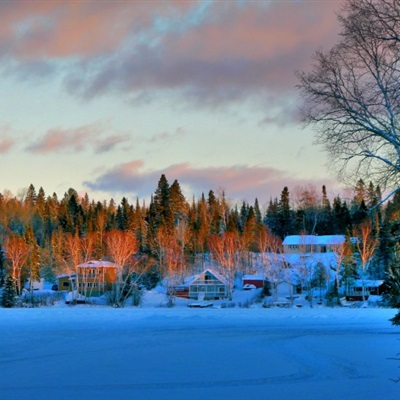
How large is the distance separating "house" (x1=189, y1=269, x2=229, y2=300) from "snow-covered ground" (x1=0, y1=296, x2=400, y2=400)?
125 feet

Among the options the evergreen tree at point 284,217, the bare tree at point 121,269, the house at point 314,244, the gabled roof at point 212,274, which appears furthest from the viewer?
the evergreen tree at point 284,217

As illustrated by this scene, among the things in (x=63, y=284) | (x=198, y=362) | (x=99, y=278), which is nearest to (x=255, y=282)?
(x=99, y=278)

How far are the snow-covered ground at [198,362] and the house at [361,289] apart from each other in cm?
3439

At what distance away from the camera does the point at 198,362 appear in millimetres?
15250

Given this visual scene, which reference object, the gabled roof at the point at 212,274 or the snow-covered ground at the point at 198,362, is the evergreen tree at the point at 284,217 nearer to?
the gabled roof at the point at 212,274

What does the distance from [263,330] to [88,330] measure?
760 cm

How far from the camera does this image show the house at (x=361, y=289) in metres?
58.9

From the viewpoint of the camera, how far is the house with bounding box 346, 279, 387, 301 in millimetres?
58881

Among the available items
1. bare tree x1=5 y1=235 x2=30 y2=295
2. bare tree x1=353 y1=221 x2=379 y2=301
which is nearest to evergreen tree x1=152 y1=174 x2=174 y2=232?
bare tree x1=5 y1=235 x2=30 y2=295

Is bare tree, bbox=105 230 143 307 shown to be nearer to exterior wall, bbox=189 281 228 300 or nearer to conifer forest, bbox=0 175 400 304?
conifer forest, bbox=0 175 400 304

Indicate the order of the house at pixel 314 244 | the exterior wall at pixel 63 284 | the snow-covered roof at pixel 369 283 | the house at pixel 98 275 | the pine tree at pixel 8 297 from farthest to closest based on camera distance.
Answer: the house at pixel 314 244 < the exterior wall at pixel 63 284 < the snow-covered roof at pixel 369 283 < the house at pixel 98 275 < the pine tree at pixel 8 297

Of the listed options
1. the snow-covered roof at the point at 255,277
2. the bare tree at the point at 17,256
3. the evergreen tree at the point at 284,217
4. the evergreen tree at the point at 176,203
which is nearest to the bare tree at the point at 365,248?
the snow-covered roof at the point at 255,277

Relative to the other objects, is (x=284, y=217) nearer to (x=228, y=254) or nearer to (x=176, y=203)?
(x=176, y=203)

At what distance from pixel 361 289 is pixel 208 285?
55.0ft
